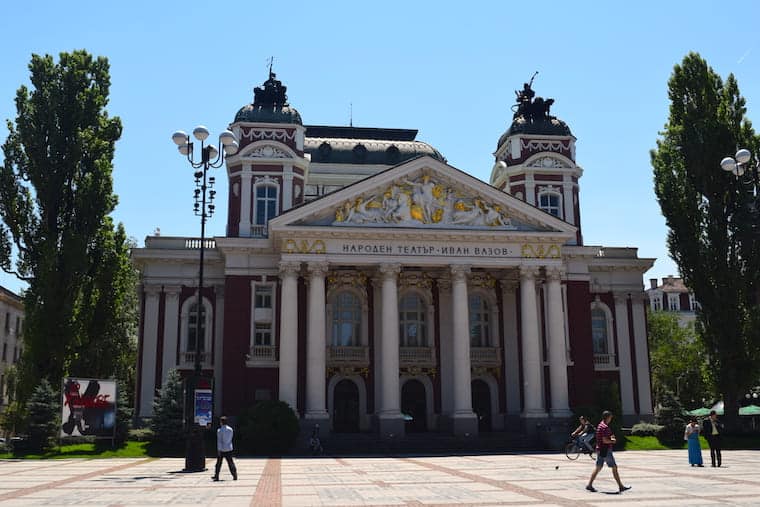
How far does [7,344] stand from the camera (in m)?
66.6

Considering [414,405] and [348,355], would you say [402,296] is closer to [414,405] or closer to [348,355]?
[348,355]

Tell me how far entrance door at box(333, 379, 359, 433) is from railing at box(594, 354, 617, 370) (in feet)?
50.2

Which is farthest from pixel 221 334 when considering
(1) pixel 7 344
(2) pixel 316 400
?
(1) pixel 7 344

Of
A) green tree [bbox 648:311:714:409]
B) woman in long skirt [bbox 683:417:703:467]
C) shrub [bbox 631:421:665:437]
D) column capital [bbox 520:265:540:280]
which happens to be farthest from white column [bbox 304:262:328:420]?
green tree [bbox 648:311:714:409]

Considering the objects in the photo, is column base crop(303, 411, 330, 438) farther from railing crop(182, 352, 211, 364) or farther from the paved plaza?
railing crop(182, 352, 211, 364)

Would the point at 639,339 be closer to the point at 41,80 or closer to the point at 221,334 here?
→ the point at 221,334

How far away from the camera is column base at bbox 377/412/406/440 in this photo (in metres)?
35.8

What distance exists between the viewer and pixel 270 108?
45.5 meters

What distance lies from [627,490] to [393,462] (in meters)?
12.2

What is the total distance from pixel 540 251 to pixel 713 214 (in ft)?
30.0

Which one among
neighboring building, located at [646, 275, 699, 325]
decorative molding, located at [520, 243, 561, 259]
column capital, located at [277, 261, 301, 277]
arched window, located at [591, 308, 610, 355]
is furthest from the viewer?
neighboring building, located at [646, 275, 699, 325]

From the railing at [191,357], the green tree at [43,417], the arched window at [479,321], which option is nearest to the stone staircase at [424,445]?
the arched window at [479,321]

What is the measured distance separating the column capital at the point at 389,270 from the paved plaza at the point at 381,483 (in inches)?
459

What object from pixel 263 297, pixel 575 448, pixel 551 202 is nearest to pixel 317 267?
pixel 263 297
